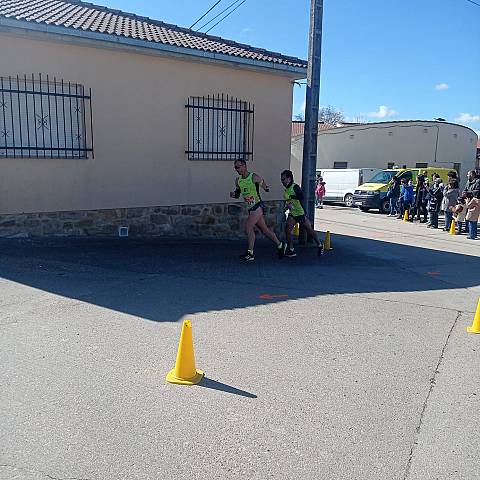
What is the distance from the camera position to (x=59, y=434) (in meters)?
2.99

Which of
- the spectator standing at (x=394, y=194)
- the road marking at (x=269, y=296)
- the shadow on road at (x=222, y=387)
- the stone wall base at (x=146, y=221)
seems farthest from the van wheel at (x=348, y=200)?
the shadow on road at (x=222, y=387)

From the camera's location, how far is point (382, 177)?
22.2 meters

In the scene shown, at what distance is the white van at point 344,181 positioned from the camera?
2350cm

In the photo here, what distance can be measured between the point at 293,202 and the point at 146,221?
3.06 metres

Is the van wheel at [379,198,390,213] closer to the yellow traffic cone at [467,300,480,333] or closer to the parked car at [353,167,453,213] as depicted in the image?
the parked car at [353,167,453,213]

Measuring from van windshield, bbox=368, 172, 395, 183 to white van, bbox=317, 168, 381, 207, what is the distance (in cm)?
87

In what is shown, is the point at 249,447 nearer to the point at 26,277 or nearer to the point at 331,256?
the point at 26,277

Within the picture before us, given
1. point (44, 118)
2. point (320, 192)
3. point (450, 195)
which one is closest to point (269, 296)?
point (44, 118)

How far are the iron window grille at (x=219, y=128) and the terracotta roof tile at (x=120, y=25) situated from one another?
1.05m

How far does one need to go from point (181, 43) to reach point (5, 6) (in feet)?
10.6

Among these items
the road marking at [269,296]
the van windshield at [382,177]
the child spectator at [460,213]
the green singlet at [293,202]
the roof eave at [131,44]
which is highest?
the roof eave at [131,44]

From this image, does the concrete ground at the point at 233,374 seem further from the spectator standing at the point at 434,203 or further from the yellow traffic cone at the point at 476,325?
the spectator standing at the point at 434,203

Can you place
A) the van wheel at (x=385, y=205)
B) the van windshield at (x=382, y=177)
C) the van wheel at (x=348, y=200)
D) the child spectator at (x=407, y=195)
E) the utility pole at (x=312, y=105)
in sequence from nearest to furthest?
the utility pole at (x=312, y=105)
the child spectator at (x=407, y=195)
the van wheel at (x=385, y=205)
the van windshield at (x=382, y=177)
the van wheel at (x=348, y=200)

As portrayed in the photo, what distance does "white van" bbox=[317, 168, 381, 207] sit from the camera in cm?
2350
